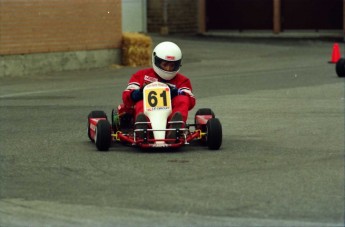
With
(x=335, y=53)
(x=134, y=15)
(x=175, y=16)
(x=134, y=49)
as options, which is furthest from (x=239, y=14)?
(x=134, y=49)

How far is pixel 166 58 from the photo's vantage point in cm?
1212

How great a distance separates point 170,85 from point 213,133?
2.95ft

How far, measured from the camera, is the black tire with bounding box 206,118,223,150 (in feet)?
37.6

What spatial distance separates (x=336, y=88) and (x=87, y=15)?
24.6ft

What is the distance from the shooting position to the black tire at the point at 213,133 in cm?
1145

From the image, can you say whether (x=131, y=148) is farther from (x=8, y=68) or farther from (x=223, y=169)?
(x=8, y=68)

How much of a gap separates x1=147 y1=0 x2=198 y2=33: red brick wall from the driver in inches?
927

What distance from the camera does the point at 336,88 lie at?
771 inches

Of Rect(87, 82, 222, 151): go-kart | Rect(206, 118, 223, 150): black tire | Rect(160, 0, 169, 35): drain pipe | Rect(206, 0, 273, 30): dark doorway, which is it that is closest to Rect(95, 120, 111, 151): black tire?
Rect(87, 82, 222, 151): go-kart

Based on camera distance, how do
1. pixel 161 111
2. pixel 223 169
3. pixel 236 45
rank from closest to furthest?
pixel 223 169 < pixel 161 111 < pixel 236 45

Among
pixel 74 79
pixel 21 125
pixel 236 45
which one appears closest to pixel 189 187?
pixel 21 125

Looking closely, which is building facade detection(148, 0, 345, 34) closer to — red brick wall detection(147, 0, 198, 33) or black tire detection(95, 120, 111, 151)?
red brick wall detection(147, 0, 198, 33)

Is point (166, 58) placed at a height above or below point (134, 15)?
above

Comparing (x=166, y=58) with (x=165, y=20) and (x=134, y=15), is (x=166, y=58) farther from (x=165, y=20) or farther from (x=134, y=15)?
(x=165, y=20)
